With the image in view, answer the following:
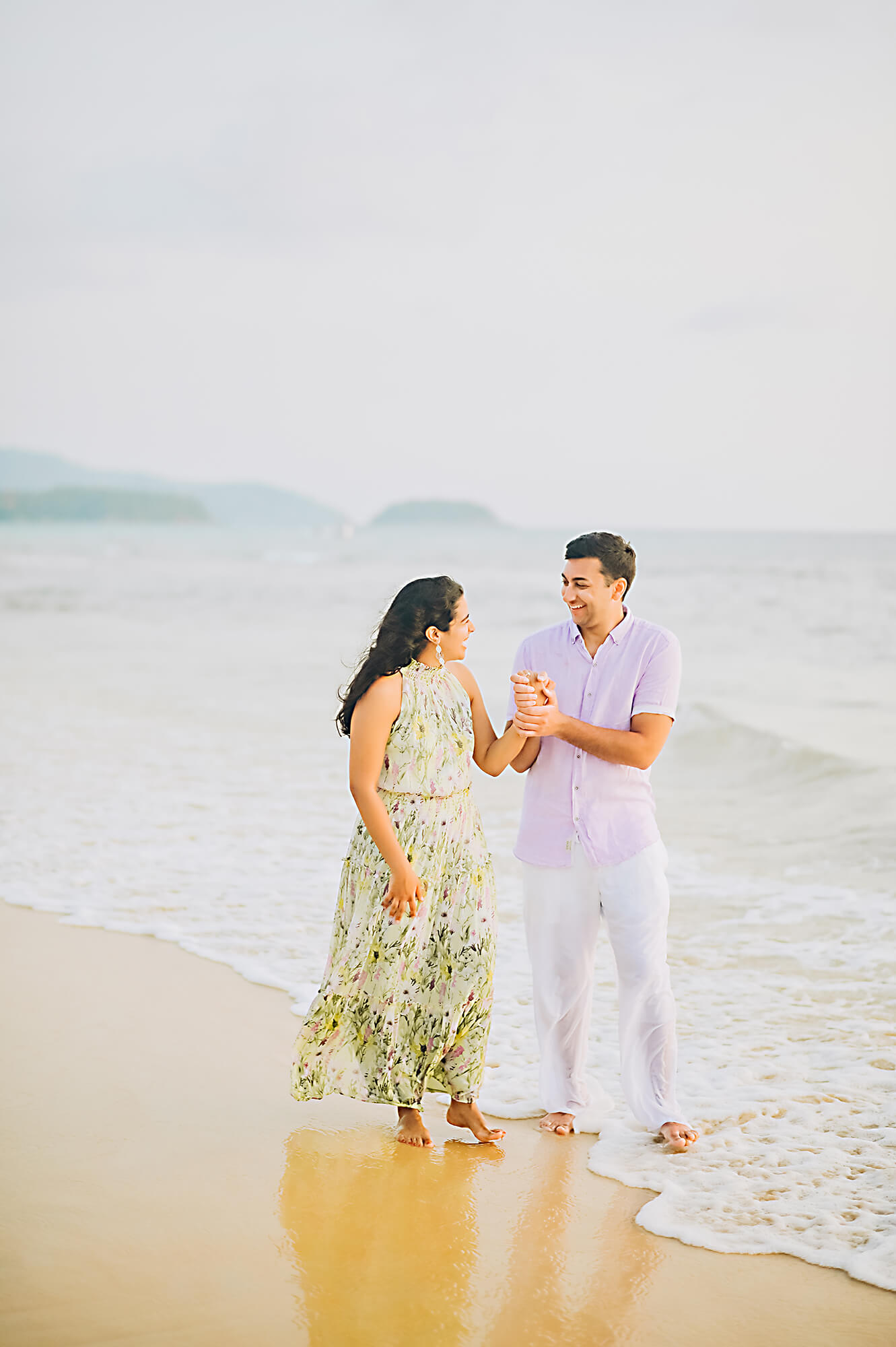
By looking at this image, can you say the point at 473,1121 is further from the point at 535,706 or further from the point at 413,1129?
the point at 535,706

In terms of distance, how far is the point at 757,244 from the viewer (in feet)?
109

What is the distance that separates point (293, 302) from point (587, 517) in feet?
46.5

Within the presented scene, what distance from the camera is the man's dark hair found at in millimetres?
3607

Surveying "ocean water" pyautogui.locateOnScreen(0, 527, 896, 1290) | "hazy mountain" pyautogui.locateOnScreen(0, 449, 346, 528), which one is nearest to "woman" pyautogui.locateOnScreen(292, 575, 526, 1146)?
"ocean water" pyautogui.locateOnScreen(0, 527, 896, 1290)

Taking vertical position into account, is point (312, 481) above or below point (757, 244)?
below

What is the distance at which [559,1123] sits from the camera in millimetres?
3791

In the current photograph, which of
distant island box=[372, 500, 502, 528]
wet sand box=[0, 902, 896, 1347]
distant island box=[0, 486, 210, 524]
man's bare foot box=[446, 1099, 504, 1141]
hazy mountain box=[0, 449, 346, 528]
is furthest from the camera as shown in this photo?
distant island box=[0, 486, 210, 524]

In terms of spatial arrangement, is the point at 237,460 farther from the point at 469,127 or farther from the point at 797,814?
the point at 797,814

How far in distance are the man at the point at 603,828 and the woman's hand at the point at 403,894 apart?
43 cm

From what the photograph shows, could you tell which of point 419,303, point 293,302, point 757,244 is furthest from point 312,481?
point 757,244

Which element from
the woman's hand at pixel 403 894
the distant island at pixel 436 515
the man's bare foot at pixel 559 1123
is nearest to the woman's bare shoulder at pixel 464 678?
the woman's hand at pixel 403 894

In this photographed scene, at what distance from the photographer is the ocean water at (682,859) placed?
12.1 ft

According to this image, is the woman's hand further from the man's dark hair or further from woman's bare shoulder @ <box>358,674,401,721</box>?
the man's dark hair

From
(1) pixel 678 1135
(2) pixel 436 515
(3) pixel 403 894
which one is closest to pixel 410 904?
(3) pixel 403 894
